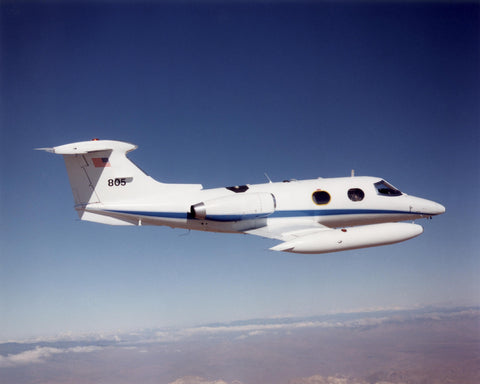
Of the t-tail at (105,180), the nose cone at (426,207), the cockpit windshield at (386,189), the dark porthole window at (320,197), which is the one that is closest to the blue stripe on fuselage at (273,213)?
the dark porthole window at (320,197)

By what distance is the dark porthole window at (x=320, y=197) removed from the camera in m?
16.4

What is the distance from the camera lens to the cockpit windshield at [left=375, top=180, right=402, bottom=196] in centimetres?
1753

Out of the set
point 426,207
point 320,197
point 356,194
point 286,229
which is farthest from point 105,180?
point 426,207

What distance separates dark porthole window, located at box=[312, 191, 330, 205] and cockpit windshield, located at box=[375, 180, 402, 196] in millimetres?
2626

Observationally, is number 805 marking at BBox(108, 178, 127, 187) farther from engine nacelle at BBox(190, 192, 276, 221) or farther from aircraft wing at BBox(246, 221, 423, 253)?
aircraft wing at BBox(246, 221, 423, 253)

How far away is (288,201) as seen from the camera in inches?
634

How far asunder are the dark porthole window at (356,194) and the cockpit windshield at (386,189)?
925mm

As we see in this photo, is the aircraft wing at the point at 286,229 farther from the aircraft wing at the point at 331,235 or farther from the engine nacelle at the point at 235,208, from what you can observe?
the engine nacelle at the point at 235,208

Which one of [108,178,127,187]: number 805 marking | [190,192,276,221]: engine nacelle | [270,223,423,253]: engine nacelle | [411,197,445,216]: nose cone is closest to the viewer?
[270,223,423,253]: engine nacelle

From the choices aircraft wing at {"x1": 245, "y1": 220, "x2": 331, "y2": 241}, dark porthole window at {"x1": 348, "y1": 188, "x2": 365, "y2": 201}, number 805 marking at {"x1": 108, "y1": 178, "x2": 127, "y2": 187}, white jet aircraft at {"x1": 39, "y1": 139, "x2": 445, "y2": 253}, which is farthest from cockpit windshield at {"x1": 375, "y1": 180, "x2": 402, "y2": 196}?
number 805 marking at {"x1": 108, "y1": 178, "x2": 127, "y2": 187}

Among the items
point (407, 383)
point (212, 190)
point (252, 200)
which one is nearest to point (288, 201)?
point (252, 200)

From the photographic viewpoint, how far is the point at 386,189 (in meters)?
17.7

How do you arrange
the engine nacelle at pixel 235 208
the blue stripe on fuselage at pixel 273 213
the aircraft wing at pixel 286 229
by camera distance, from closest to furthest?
the engine nacelle at pixel 235 208 → the blue stripe on fuselage at pixel 273 213 → the aircraft wing at pixel 286 229

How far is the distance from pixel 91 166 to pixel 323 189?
9.18m
